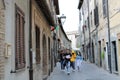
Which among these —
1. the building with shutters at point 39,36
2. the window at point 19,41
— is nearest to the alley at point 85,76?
the building with shutters at point 39,36

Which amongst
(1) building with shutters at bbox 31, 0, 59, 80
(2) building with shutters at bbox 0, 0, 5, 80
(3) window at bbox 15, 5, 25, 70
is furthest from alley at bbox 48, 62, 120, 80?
(2) building with shutters at bbox 0, 0, 5, 80

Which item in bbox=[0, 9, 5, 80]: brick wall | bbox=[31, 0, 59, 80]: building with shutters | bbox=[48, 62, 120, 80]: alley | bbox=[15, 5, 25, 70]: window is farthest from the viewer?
bbox=[48, 62, 120, 80]: alley

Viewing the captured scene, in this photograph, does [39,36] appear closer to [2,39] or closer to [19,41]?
[19,41]

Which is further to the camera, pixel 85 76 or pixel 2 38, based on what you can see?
pixel 85 76

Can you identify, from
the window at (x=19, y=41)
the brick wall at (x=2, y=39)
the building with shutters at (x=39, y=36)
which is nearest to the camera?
the brick wall at (x=2, y=39)

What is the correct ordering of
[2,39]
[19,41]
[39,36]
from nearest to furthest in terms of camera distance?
[2,39] < [19,41] < [39,36]

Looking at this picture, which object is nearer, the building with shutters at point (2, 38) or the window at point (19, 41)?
the building with shutters at point (2, 38)

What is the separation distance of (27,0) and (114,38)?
11.4m

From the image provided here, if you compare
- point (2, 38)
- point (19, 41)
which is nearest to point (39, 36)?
point (19, 41)

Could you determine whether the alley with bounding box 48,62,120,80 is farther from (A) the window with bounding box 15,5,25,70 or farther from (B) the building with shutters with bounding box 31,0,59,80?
(A) the window with bounding box 15,5,25,70

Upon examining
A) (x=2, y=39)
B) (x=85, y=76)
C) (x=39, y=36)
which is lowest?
(x=85, y=76)

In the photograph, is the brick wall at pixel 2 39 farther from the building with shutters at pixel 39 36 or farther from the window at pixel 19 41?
the building with shutters at pixel 39 36

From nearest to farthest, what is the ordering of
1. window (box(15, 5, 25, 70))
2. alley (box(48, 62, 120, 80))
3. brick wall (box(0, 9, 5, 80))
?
brick wall (box(0, 9, 5, 80)) < window (box(15, 5, 25, 70)) < alley (box(48, 62, 120, 80))

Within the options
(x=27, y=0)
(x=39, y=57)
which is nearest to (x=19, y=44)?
(x=27, y=0)
